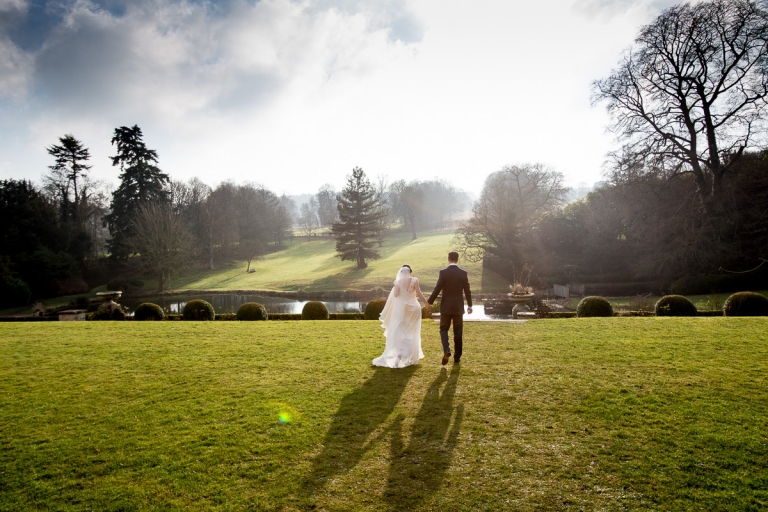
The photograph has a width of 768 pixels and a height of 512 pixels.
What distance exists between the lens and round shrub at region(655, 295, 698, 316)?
52.0 feet

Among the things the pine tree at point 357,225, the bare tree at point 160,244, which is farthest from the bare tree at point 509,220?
the bare tree at point 160,244

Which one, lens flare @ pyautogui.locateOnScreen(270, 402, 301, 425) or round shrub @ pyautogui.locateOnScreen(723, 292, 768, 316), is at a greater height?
lens flare @ pyautogui.locateOnScreen(270, 402, 301, 425)

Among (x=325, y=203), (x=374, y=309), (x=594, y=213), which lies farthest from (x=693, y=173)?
(x=325, y=203)

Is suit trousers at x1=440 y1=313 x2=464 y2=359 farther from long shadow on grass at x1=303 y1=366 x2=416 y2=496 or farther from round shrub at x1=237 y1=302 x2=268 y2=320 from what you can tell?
round shrub at x1=237 y1=302 x2=268 y2=320

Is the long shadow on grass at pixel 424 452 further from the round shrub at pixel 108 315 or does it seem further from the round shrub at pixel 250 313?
the round shrub at pixel 108 315

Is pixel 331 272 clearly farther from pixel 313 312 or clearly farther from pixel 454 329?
pixel 454 329

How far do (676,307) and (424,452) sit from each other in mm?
15271

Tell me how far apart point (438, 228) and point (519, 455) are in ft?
256

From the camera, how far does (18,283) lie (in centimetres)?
3444

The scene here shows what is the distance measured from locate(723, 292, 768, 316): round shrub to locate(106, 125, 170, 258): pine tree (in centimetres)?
5521

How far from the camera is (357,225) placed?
51.4 metres

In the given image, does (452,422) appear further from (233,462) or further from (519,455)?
(233,462)

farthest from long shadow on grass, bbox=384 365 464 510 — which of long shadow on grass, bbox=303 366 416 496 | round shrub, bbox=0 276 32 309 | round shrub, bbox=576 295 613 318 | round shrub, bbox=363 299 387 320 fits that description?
round shrub, bbox=0 276 32 309

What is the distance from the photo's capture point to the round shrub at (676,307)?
52.0ft
